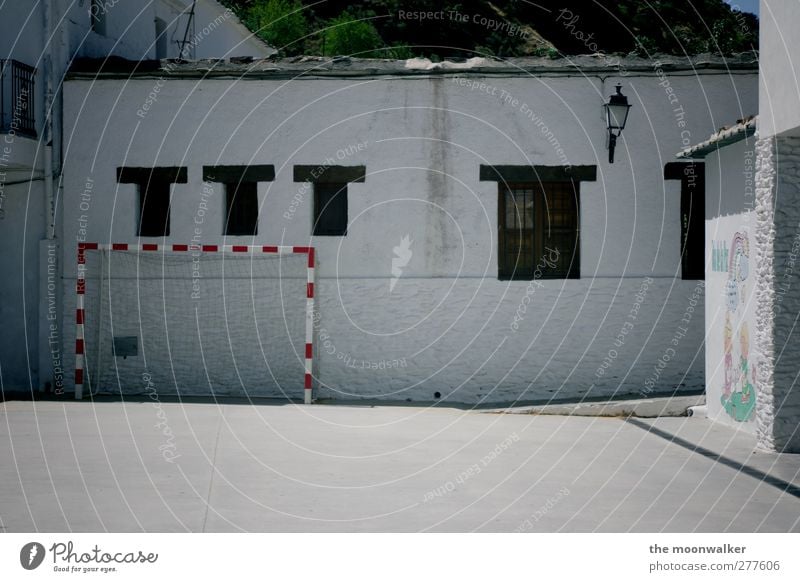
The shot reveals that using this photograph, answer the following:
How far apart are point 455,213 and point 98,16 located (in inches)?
304

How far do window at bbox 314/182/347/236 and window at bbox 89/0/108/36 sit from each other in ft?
17.7

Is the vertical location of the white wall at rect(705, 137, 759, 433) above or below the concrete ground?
above

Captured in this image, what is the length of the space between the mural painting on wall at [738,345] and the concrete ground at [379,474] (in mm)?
388

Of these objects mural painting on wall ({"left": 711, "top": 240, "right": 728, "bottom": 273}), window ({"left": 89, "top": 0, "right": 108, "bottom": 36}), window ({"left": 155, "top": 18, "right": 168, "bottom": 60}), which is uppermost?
window ({"left": 155, "top": 18, "right": 168, "bottom": 60})

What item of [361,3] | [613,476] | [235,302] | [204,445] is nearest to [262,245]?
[235,302]

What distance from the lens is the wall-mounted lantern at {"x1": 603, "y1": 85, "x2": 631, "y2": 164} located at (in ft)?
55.1

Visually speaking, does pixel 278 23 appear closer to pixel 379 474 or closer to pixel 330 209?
pixel 330 209

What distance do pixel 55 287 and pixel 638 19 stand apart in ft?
113

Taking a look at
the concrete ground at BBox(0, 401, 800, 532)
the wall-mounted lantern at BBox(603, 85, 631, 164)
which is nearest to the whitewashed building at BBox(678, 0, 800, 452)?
the concrete ground at BBox(0, 401, 800, 532)

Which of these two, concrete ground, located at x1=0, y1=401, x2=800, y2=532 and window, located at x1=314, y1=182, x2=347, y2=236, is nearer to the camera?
concrete ground, located at x1=0, y1=401, x2=800, y2=532

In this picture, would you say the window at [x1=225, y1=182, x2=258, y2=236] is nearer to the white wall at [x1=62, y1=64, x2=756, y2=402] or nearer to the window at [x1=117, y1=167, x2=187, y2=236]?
the white wall at [x1=62, y1=64, x2=756, y2=402]

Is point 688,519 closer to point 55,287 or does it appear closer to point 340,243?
point 340,243

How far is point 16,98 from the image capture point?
1722cm

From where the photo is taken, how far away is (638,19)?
4644cm
